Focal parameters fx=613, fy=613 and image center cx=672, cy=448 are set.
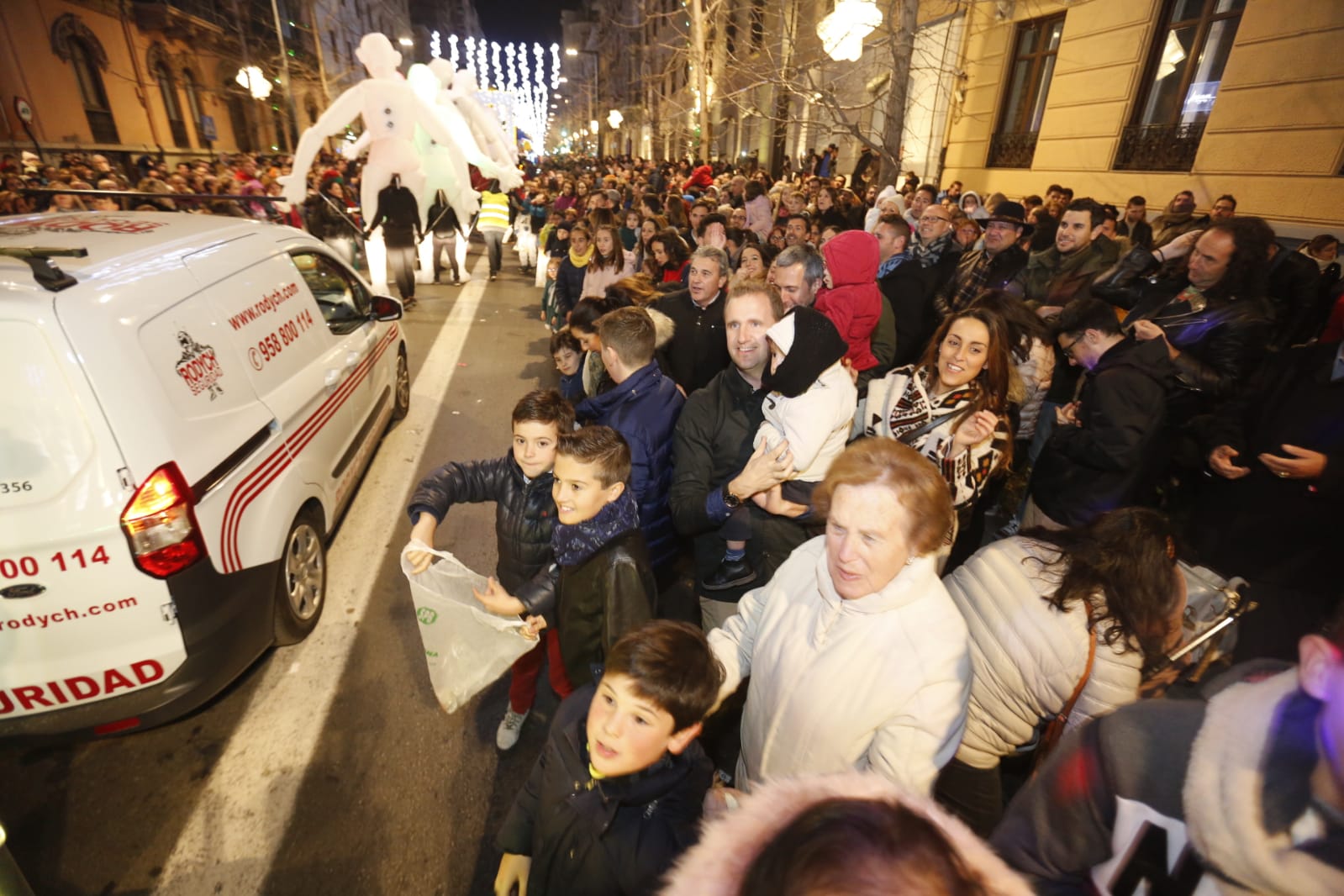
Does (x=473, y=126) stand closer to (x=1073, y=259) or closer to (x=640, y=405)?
(x=1073, y=259)

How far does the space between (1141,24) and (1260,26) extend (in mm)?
1861

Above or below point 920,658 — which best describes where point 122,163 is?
above

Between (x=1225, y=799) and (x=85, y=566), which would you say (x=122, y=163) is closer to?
(x=85, y=566)

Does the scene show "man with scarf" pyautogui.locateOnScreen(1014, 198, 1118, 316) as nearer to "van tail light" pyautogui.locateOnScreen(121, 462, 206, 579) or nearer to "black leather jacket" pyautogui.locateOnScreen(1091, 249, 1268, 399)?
"black leather jacket" pyautogui.locateOnScreen(1091, 249, 1268, 399)

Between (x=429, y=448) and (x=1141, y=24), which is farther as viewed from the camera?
(x=1141, y=24)

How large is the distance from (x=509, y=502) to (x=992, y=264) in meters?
5.02

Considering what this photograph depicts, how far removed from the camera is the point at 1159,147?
9320 mm

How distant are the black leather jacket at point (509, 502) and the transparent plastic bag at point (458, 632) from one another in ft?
0.77

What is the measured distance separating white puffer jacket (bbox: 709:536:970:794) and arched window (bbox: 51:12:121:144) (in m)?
28.8

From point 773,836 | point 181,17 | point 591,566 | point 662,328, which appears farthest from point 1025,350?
point 181,17

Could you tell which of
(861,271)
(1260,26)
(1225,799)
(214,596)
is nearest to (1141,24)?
(1260,26)

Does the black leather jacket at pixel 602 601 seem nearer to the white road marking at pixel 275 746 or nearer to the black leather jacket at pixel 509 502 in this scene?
the black leather jacket at pixel 509 502

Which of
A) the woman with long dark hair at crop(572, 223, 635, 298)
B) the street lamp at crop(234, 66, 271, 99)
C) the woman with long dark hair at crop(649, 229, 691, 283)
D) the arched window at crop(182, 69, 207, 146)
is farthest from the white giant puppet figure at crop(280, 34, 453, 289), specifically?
the arched window at crop(182, 69, 207, 146)

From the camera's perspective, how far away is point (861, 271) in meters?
3.79
